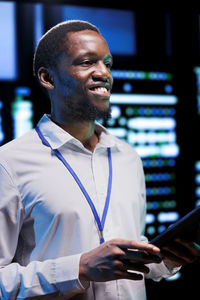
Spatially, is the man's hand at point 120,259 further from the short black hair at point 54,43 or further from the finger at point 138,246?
the short black hair at point 54,43

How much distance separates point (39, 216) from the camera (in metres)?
1.16

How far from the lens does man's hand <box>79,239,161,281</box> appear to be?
36.6 inches

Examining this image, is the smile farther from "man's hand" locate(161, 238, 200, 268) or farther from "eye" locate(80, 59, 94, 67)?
"man's hand" locate(161, 238, 200, 268)

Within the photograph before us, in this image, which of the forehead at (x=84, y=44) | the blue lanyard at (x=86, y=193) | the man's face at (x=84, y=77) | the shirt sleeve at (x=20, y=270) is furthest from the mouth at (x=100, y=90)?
the shirt sleeve at (x=20, y=270)

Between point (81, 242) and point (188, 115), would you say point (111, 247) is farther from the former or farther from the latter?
point (188, 115)

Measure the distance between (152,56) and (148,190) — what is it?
949mm

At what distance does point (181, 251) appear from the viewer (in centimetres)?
107

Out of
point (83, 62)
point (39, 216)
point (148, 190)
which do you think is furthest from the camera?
point (148, 190)

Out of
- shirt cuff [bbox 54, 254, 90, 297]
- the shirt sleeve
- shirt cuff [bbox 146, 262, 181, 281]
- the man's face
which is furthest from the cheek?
shirt cuff [bbox 146, 262, 181, 281]

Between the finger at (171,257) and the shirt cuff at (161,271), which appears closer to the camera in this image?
the finger at (171,257)

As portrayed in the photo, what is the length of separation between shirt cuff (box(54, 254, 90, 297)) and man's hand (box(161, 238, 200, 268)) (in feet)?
0.78

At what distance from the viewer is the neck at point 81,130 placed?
1343 millimetres

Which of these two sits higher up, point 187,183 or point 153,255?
point 153,255

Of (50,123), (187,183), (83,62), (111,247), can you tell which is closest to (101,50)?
(83,62)
